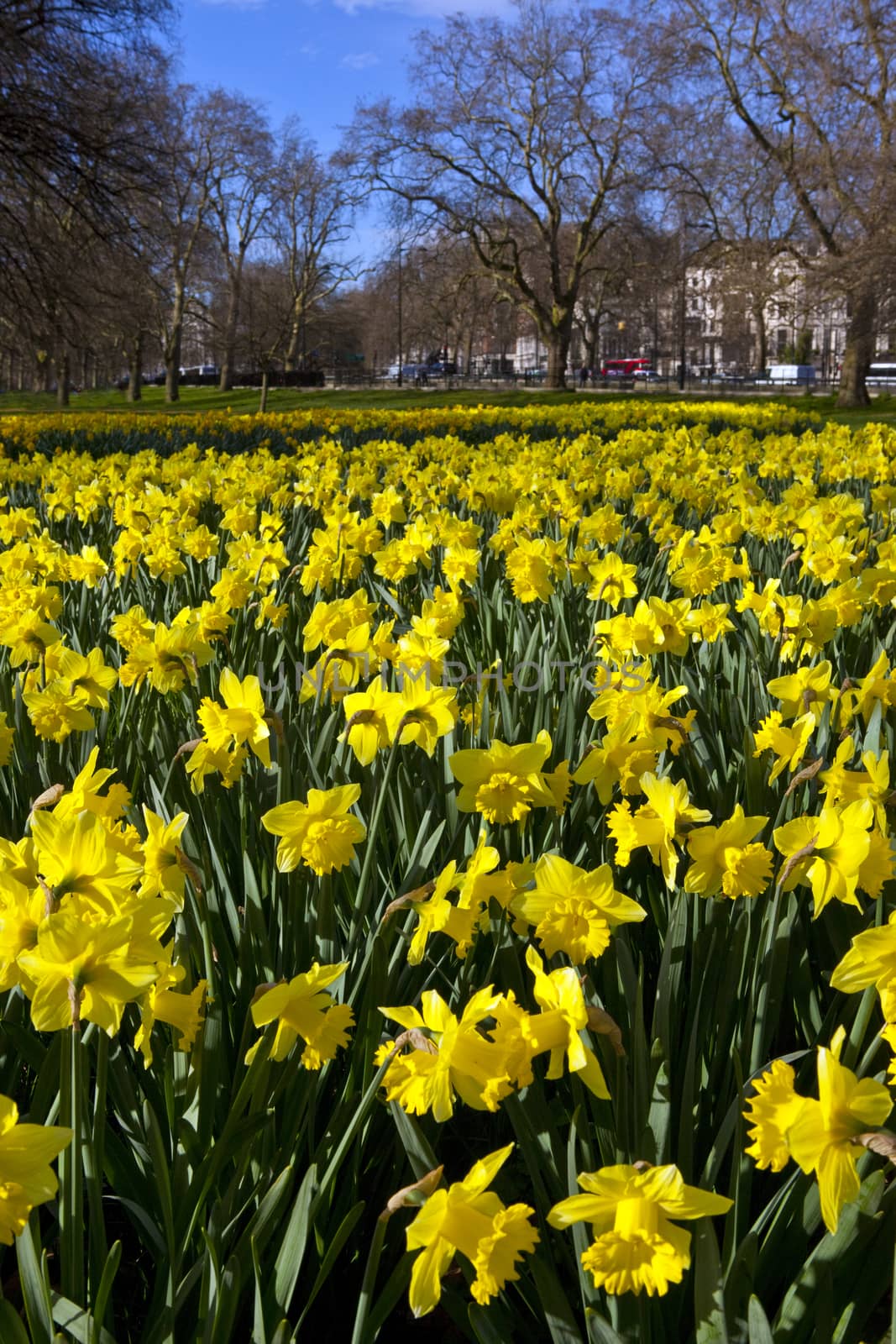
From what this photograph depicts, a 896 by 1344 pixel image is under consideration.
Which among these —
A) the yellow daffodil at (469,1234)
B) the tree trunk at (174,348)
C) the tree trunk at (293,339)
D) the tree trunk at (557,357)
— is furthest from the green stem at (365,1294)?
the tree trunk at (293,339)

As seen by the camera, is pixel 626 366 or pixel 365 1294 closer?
pixel 365 1294

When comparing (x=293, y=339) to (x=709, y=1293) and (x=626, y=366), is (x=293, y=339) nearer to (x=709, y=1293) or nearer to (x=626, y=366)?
(x=626, y=366)

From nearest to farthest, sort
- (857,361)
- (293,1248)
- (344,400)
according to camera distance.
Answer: (293,1248) → (857,361) → (344,400)

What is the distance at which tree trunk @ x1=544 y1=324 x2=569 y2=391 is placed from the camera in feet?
108

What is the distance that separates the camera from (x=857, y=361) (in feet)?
77.3

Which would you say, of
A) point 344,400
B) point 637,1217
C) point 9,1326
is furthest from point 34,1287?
point 344,400

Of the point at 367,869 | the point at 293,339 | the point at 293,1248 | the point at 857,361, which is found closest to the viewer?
the point at 293,1248

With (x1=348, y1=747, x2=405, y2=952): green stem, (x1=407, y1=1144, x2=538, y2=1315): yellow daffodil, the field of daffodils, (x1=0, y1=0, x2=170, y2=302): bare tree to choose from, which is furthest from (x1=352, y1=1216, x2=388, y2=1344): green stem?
(x1=0, y1=0, x2=170, y2=302): bare tree

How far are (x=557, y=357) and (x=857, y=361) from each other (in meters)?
11.7

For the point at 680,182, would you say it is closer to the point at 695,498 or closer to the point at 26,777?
the point at 695,498

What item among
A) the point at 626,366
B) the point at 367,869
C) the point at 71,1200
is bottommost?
the point at 71,1200

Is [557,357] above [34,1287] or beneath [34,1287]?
above

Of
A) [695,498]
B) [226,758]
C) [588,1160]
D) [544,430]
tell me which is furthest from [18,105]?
[588,1160]

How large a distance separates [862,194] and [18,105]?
1499cm
